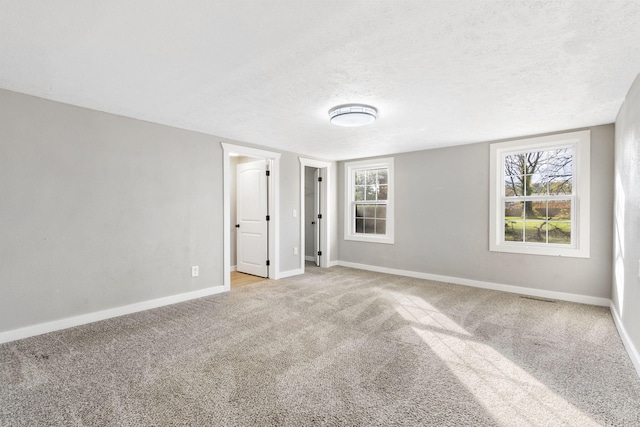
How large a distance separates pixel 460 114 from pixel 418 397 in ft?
9.41

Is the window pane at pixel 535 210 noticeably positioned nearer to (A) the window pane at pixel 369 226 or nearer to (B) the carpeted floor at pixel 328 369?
(B) the carpeted floor at pixel 328 369

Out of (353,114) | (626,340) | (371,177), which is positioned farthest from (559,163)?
(353,114)

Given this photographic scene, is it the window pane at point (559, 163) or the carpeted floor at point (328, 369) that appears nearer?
the carpeted floor at point (328, 369)

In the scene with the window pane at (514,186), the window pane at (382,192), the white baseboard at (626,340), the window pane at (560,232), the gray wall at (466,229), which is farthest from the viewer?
the window pane at (382,192)

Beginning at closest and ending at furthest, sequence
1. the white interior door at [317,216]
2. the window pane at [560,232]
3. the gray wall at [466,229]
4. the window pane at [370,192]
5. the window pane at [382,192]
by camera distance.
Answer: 1. the gray wall at [466,229]
2. the window pane at [560,232]
3. the window pane at [382,192]
4. the window pane at [370,192]
5. the white interior door at [317,216]

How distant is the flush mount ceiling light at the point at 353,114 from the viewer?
3111mm

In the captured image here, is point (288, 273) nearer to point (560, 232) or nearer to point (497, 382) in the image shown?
point (497, 382)

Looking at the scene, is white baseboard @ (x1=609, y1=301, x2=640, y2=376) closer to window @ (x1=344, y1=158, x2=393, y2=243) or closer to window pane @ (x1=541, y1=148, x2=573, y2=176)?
window pane @ (x1=541, y1=148, x2=573, y2=176)

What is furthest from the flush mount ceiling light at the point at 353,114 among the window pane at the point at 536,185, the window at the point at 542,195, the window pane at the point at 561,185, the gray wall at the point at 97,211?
the window pane at the point at 561,185

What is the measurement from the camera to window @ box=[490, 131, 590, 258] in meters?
3.95

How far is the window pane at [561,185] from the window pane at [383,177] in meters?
2.56

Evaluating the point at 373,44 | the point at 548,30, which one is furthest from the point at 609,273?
the point at 373,44

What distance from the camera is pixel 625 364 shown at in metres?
2.38

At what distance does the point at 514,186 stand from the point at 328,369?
13.0ft
